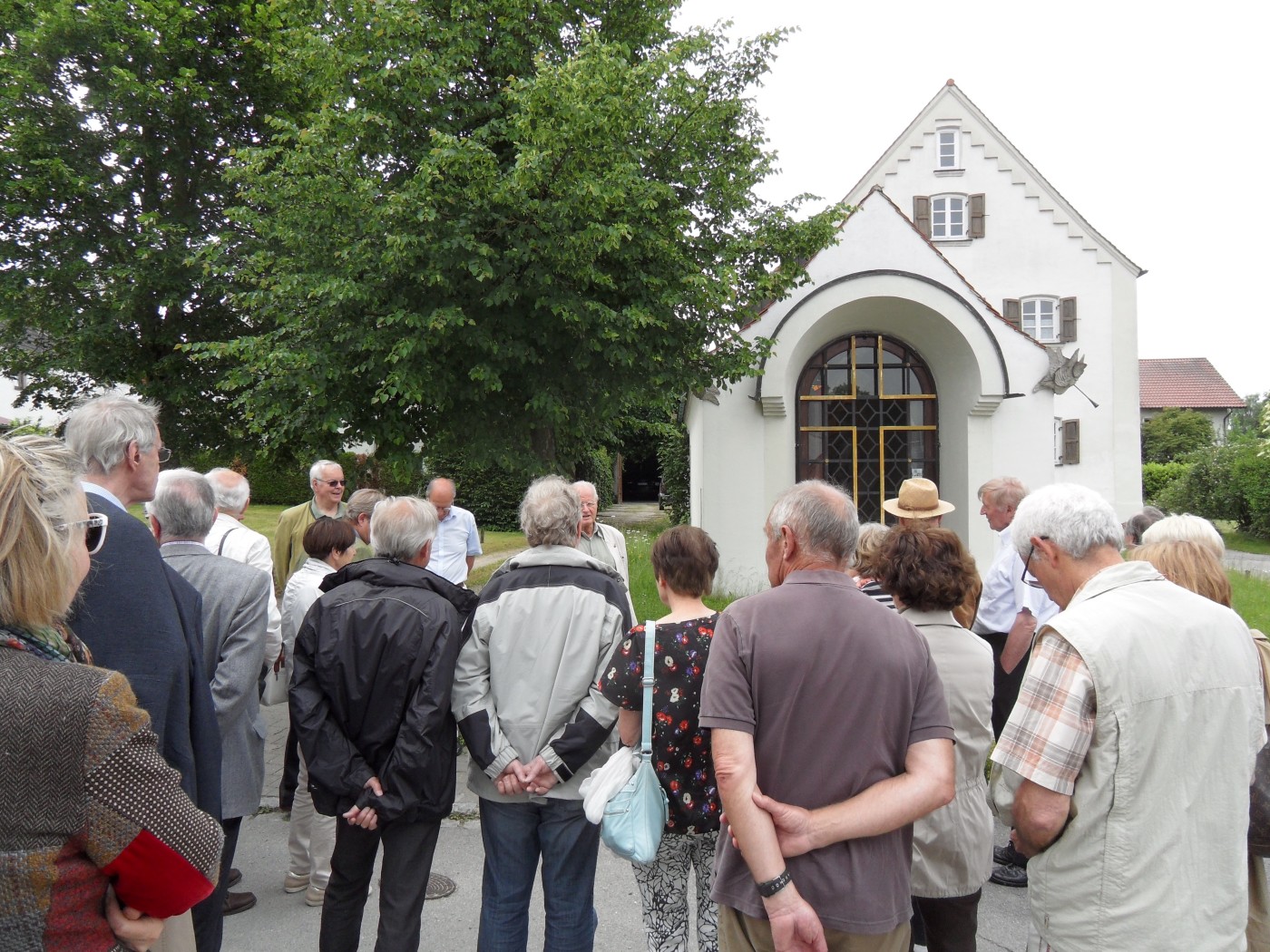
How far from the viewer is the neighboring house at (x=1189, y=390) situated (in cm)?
5135

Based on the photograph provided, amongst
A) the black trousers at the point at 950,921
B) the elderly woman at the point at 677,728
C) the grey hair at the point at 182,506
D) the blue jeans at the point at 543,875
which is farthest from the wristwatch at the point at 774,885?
A: the grey hair at the point at 182,506

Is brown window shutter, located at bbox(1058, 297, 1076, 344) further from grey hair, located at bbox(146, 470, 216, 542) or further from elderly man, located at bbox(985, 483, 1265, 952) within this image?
grey hair, located at bbox(146, 470, 216, 542)

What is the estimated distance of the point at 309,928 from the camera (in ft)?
12.4

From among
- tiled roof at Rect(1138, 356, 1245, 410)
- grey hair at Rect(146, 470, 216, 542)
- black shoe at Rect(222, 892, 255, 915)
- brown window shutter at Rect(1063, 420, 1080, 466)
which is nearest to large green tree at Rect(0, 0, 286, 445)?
grey hair at Rect(146, 470, 216, 542)

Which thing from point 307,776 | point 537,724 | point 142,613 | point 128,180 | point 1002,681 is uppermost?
point 128,180

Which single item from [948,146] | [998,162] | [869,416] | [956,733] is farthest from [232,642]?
[998,162]

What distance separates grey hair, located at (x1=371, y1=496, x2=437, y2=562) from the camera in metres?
3.25

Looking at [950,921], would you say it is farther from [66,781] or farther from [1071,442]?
[1071,442]

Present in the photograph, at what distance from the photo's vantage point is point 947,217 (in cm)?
2191

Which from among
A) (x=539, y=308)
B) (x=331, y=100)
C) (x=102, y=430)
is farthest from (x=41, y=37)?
(x=102, y=430)

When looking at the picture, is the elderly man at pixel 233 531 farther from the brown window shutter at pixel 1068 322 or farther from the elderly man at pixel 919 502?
the brown window shutter at pixel 1068 322

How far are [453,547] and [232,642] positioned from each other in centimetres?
384

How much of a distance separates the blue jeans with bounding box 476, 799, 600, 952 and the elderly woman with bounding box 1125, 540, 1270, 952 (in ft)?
6.82

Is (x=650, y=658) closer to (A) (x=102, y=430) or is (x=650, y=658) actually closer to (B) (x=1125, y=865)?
(B) (x=1125, y=865)
